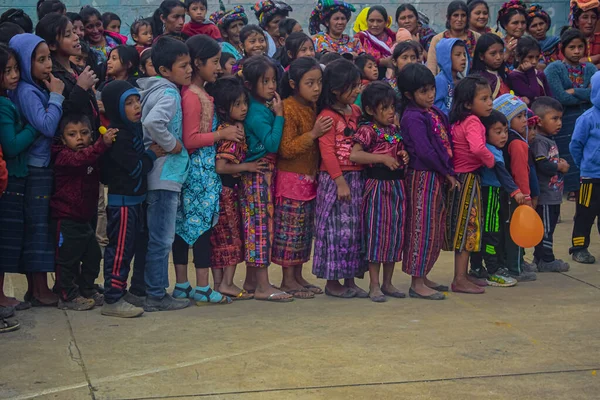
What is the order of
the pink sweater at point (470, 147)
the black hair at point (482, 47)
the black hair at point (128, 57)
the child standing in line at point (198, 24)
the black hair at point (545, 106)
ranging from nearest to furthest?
the pink sweater at point (470, 147) < the black hair at point (128, 57) < the black hair at point (545, 106) < the black hair at point (482, 47) < the child standing in line at point (198, 24)

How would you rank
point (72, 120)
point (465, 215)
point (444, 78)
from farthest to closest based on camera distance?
point (444, 78), point (465, 215), point (72, 120)

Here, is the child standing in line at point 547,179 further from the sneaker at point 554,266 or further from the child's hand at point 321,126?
the child's hand at point 321,126

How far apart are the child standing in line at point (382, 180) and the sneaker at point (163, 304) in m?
1.24

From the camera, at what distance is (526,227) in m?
5.93

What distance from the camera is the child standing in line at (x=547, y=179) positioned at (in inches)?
260

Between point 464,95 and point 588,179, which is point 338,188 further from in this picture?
point 588,179

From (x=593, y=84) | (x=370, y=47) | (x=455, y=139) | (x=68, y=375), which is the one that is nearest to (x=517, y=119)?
(x=455, y=139)

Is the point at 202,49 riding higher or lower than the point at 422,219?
higher

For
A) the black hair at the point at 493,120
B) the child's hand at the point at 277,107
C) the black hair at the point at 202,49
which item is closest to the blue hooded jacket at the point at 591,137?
the black hair at the point at 493,120

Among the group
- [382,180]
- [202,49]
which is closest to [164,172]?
[202,49]

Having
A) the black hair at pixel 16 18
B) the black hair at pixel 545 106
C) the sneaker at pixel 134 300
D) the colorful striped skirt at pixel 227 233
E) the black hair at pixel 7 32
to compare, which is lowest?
the sneaker at pixel 134 300

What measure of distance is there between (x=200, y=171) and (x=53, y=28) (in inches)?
49.3

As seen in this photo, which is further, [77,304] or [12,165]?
[77,304]

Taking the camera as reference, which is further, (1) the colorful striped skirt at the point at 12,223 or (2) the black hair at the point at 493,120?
(2) the black hair at the point at 493,120
